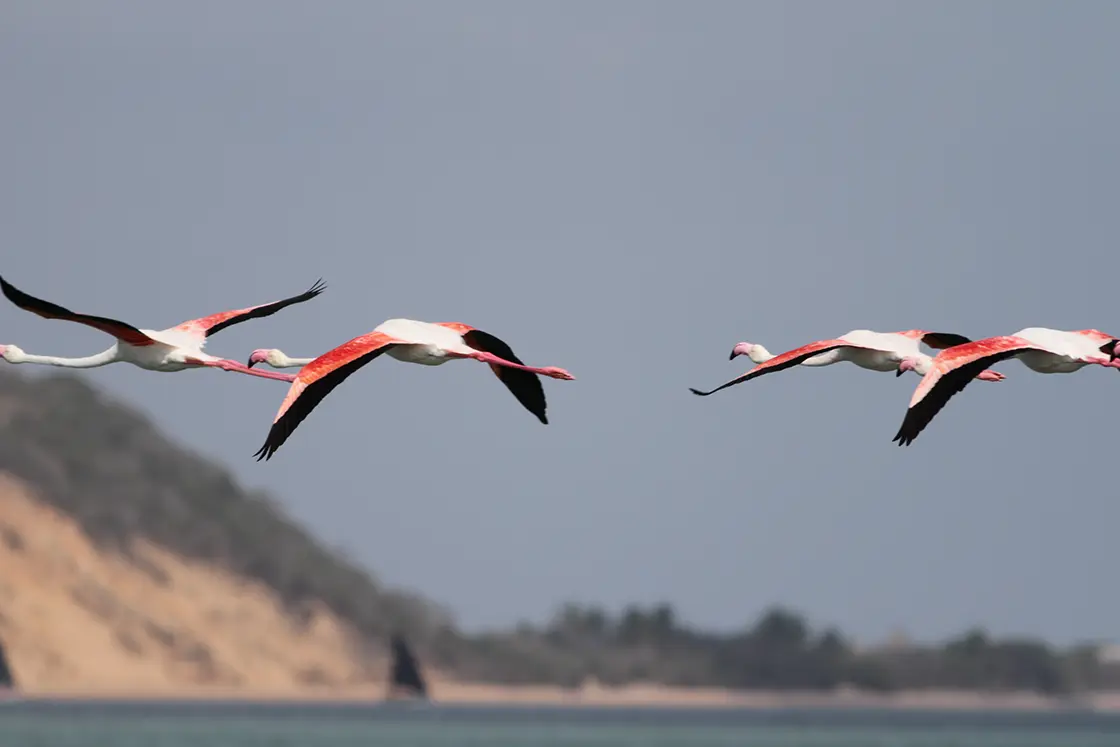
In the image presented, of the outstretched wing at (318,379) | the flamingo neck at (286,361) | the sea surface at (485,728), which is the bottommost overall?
the sea surface at (485,728)

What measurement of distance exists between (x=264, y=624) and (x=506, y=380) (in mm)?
91645

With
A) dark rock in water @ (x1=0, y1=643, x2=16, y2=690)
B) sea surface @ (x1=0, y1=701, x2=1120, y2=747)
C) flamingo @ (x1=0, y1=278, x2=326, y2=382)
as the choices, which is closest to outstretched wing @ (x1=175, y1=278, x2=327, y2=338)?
flamingo @ (x1=0, y1=278, x2=326, y2=382)

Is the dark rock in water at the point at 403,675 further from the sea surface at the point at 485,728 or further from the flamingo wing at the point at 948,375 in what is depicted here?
the flamingo wing at the point at 948,375

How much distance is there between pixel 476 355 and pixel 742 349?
571 cm

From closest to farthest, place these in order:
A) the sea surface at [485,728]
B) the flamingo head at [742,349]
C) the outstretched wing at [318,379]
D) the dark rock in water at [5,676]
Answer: the outstretched wing at [318,379] → the flamingo head at [742,349] → the sea surface at [485,728] → the dark rock in water at [5,676]

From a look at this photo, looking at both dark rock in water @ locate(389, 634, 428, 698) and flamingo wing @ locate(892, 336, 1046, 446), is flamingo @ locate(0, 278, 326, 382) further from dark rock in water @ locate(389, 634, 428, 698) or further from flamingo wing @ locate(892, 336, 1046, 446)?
dark rock in water @ locate(389, 634, 428, 698)

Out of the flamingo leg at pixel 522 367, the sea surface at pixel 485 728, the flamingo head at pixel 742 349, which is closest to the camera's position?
the flamingo leg at pixel 522 367

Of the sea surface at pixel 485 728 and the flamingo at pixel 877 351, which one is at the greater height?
the flamingo at pixel 877 351

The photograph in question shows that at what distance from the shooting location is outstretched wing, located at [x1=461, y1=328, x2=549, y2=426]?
97.3 ft

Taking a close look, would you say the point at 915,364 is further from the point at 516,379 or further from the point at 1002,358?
the point at 516,379

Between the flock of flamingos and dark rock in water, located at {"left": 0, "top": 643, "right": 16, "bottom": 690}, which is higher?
the flock of flamingos

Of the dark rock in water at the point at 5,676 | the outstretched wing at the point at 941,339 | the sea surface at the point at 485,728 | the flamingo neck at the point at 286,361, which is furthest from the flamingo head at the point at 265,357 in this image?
the dark rock in water at the point at 5,676

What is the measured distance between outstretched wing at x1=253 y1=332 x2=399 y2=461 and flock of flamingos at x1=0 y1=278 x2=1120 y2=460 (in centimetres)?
1

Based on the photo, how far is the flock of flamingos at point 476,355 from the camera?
1038 inches
